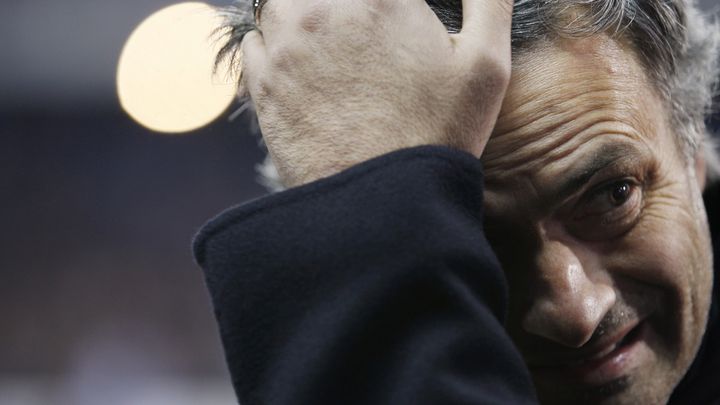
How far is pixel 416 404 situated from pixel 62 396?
579cm

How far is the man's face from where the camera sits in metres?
1.08

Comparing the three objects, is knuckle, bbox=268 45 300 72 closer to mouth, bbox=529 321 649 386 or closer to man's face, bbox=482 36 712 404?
man's face, bbox=482 36 712 404

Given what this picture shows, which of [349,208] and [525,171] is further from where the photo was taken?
[525,171]

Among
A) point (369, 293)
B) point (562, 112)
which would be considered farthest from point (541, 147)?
point (369, 293)

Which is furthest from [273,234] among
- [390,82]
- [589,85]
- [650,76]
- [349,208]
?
[650,76]

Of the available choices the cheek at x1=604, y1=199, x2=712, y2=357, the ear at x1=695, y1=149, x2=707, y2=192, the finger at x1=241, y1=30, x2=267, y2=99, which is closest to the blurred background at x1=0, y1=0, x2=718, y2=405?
the ear at x1=695, y1=149, x2=707, y2=192

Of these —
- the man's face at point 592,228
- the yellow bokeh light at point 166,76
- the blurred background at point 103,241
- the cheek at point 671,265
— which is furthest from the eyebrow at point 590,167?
the blurred background at point 103,241

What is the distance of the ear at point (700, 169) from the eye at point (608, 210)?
303 mm

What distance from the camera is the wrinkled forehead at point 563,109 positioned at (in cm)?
108

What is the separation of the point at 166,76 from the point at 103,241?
2.19 metres

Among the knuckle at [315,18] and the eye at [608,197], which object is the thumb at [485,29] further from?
the eye at [608,197]

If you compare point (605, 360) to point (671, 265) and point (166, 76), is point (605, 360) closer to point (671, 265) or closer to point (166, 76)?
point (671, 265)

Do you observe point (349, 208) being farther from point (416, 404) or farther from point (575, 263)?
point (575, 263)

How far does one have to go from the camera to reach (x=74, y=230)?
630cm
